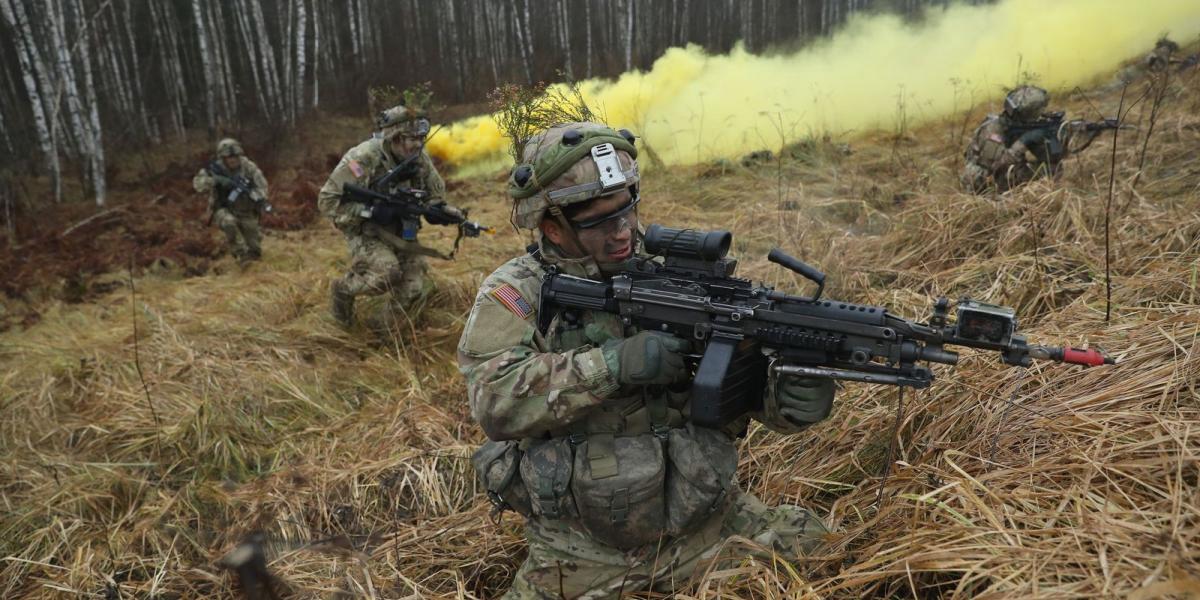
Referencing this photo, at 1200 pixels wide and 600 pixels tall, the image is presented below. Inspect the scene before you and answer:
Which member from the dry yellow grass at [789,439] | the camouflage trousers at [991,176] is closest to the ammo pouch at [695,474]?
the dry yellow grass at [789,439]

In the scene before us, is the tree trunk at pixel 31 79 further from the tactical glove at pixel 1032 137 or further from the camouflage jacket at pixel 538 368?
the tactical glove at pixel 1032 137

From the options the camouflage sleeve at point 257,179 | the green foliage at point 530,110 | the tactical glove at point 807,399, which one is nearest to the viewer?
the tactical glove at point 807,399

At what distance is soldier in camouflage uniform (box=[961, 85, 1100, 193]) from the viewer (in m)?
7.22

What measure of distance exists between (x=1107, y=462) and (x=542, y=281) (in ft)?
6.26

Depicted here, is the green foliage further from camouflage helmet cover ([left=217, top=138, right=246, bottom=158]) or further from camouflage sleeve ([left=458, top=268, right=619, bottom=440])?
camouflage helmet cover ([left=217, top=138, right=246, bottom=158])

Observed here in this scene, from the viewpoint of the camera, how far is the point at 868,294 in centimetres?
443

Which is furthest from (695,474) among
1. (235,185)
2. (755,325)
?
(235,185)

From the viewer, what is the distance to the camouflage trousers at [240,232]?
33.8 ft

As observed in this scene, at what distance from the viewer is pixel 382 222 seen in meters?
6.69

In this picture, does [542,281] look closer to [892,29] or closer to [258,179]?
[258,179]

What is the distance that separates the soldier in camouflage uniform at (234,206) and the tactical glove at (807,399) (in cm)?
990

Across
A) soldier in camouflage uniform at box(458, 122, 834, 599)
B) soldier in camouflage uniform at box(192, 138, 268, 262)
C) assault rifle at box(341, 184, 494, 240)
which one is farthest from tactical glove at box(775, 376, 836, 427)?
soldier in camouflage uniform at box(192, 138, 268, 262)

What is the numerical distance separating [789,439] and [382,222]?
4610mm

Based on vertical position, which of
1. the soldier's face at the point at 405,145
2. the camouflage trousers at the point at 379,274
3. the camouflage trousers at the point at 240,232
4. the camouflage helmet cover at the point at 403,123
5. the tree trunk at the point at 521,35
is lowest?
the camouflage trousers at the point at 240,232
